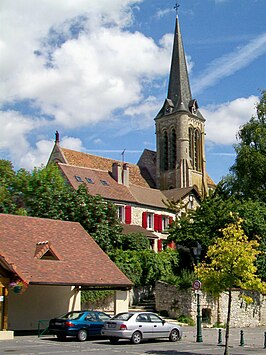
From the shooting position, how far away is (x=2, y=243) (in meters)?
25.5

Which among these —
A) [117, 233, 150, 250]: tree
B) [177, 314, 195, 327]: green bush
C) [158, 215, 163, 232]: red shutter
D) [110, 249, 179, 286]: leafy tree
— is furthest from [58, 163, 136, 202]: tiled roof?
[177, 314, 195, 327]: green bush

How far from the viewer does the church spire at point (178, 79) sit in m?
82.8

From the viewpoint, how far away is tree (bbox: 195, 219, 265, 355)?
1825cm

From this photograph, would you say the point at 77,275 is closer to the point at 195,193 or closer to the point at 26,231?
the point at 26,231

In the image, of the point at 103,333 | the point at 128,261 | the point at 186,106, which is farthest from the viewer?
the point at 186,106

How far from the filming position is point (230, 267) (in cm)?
1847

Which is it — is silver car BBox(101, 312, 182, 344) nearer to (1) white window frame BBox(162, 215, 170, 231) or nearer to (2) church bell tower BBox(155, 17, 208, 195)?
(1) white window frame BBox(162, 215, 170, 231)

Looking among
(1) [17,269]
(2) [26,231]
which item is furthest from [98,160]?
(1) [17,269]

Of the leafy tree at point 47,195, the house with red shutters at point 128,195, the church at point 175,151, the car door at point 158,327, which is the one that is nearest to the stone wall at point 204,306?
the leafy tree at point 47,195

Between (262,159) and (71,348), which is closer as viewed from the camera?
(71,348)

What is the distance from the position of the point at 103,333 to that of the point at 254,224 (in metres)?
19.7

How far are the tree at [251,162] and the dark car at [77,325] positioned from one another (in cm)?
2602

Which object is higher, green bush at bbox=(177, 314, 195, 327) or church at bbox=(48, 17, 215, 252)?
church at bbox=(48, 17, 215, 252)

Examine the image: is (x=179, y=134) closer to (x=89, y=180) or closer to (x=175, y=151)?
(x=175, y=151)
